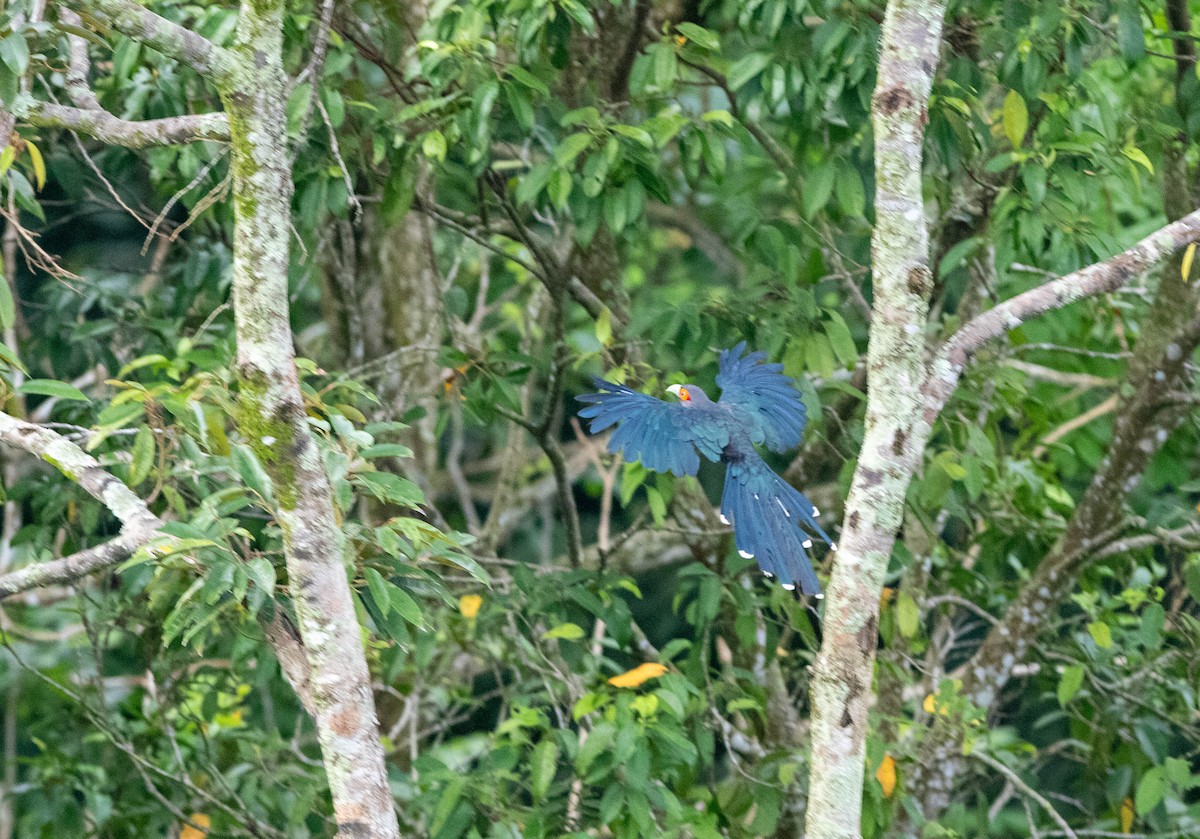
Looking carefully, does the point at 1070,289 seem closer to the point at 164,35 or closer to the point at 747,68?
the point at 747,68

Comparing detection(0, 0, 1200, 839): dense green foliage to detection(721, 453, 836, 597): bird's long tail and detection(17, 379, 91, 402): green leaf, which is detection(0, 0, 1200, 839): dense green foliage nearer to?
detection(17, 379, 91, 402): green leaf

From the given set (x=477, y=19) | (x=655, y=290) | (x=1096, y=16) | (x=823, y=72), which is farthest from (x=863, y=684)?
(x=655, y=290)

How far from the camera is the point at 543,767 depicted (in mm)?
2984

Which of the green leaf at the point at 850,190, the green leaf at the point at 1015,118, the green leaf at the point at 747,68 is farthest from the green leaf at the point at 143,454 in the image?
the green leaf at the point at 1015,118

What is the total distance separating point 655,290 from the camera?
5.62 metres

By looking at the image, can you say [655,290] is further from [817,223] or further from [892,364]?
[892,364]

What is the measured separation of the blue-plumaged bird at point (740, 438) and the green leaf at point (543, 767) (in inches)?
25.8

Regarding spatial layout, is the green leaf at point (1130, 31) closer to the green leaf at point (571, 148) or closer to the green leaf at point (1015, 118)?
the green leaf at point (1015, 118)

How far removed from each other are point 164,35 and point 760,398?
169 centimetres

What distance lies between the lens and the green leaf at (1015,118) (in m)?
3.07

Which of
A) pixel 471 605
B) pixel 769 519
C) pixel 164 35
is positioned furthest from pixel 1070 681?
pixel 164 35

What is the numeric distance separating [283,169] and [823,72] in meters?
1.48

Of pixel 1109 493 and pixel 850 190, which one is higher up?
pixel 850 190

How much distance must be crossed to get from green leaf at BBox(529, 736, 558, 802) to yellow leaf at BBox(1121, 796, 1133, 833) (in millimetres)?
1832
